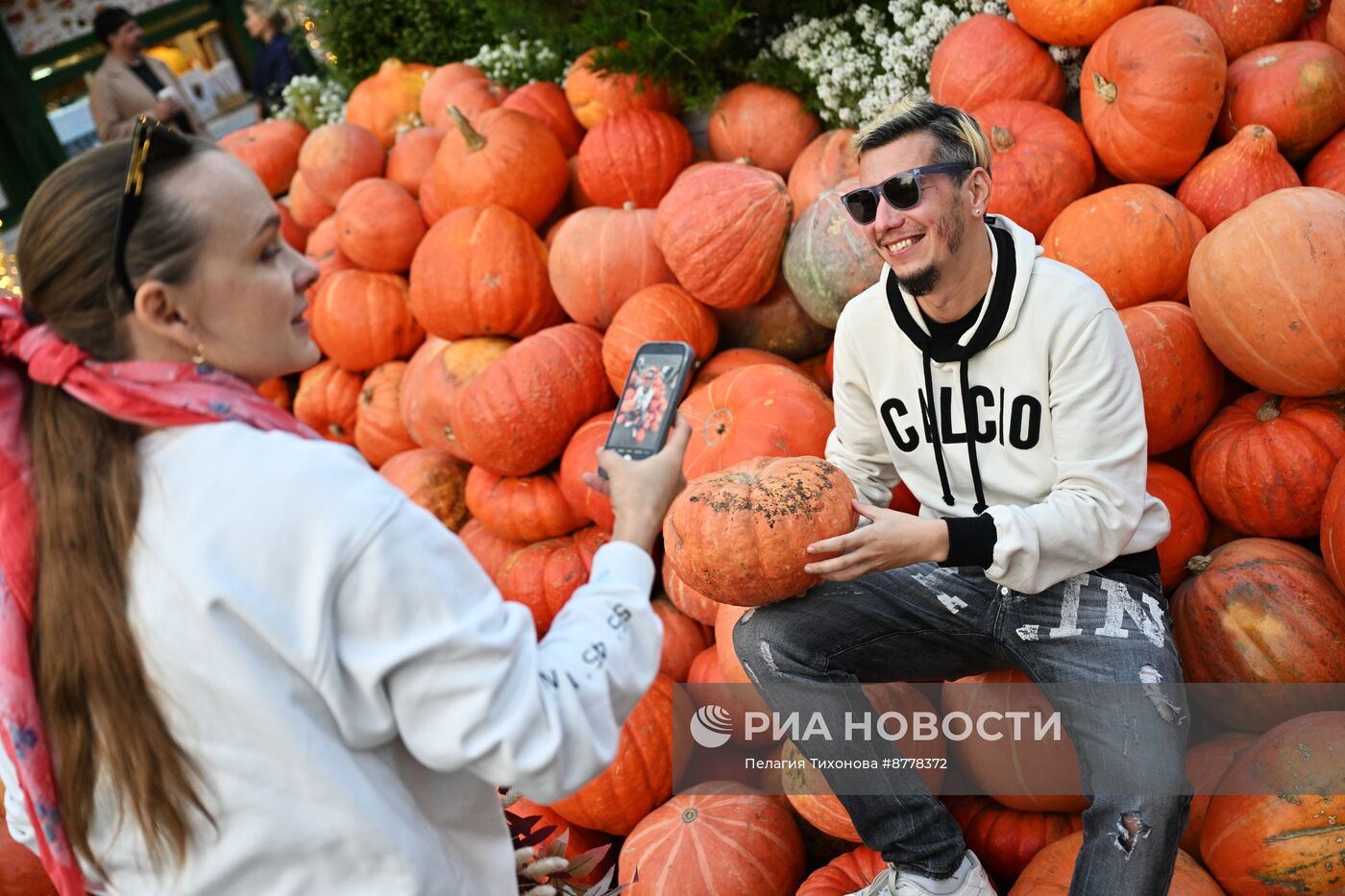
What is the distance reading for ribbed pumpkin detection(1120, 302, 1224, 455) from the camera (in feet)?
8.30

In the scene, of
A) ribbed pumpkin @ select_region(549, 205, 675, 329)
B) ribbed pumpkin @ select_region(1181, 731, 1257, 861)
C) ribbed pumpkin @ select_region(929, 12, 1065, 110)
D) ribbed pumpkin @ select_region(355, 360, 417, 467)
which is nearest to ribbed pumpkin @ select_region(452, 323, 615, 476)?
ribbed pumpkin @ select_region(549, 205, 675, 329)

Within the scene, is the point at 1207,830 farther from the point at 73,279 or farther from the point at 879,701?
the point at 73,279

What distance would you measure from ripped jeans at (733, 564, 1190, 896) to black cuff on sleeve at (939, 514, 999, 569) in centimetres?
21

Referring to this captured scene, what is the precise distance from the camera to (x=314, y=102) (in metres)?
6.28

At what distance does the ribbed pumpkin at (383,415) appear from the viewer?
14.1 feet

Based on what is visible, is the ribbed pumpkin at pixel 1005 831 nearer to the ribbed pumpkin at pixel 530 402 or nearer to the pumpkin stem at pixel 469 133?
the ribbed pumpkin at pixel 530 402

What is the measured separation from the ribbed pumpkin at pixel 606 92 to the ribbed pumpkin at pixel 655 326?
3.09 ft

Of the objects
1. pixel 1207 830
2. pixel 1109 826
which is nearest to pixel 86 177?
pixel 1109 826

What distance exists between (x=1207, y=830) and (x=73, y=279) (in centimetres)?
229

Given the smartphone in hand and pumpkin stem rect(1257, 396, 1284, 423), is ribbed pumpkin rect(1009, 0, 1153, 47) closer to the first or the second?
pumpkin stem rect(1257, 396, 1284, 423)

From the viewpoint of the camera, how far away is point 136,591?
3.52 feet

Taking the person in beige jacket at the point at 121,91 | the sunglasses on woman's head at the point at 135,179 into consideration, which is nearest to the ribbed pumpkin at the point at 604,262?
the sunglasses on woman's head at the point at 135,179

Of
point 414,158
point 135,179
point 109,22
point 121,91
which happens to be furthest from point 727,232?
point 109,22

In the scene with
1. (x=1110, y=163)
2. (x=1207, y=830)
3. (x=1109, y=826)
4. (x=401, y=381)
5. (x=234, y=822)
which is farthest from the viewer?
(x=401, y=381)
